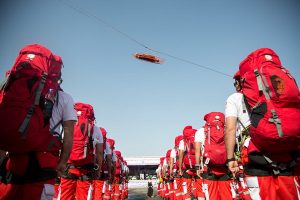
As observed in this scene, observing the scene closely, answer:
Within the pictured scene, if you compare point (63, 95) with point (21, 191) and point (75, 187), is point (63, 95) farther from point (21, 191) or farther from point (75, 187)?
point (75, 187)

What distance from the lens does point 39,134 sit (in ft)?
8.98

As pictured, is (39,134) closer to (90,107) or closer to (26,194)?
(26,194)

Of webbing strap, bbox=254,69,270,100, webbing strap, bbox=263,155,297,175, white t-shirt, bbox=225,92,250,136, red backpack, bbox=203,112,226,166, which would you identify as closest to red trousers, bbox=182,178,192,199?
red backpack, bbox=203,112,226,166

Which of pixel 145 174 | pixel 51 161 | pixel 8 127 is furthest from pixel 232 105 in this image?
pixel 145 174

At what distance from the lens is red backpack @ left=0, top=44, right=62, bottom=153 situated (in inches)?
102

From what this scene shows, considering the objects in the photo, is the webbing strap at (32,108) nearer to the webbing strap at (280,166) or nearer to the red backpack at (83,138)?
the webbing strap at (280,166)

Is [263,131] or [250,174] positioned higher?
[263,131]

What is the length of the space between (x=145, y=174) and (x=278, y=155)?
2651 inches

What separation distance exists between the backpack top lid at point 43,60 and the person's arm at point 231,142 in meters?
2.34

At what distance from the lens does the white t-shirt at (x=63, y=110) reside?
3.28 meters

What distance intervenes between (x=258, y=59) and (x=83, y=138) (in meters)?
4.41

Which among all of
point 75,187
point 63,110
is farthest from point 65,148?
point 75,187

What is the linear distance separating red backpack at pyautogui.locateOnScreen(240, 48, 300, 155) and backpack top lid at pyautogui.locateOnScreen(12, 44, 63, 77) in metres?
2.37

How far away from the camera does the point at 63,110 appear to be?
3.42 m
